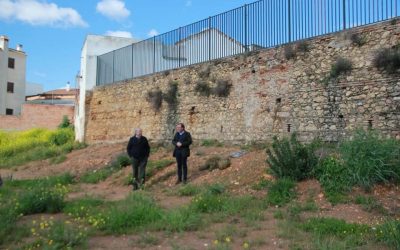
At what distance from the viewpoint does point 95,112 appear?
884 inches

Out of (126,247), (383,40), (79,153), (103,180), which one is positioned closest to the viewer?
(126,247)

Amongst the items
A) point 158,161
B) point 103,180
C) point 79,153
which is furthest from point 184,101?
point 79,153

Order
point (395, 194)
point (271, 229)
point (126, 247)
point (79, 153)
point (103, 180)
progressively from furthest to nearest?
1. point (79, 153)
2. point (103, 180)
3. point (395, 194)
4. point (271, 229)
5. point (126, 247)

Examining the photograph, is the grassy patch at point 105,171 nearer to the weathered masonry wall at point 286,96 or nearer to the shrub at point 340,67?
the weathered masonry wall at point 286,96

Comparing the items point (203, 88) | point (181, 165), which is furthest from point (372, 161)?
point (203, 88)

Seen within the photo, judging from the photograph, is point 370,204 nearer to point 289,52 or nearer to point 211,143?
point 289,52

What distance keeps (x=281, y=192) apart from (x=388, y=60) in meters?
4.35

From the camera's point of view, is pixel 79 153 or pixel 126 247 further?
pixel 79 153

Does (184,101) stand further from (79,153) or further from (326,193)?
(326,193)

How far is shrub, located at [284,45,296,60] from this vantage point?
12.9m

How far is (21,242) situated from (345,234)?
15.6 feet

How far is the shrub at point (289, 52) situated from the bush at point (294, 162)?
363 cm

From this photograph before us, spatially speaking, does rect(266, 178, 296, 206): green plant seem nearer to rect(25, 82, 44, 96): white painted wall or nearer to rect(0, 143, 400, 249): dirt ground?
rect(0, 143, 400, 249): dirt ground

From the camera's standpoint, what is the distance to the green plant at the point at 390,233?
574 cm
